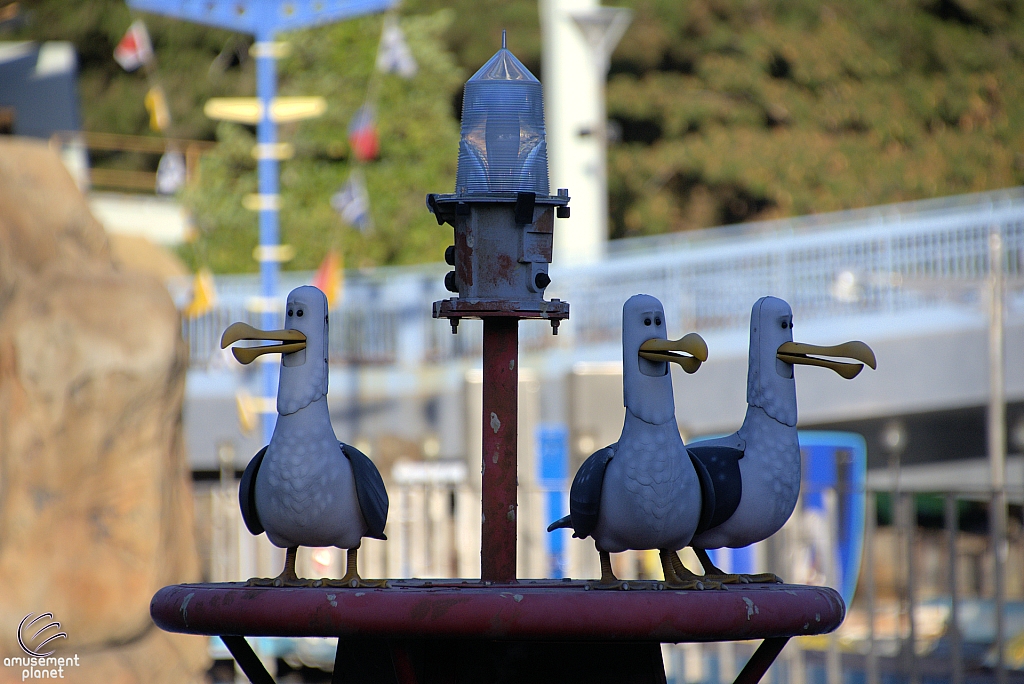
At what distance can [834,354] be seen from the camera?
228 cm

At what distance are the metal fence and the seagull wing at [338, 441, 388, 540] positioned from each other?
21.5 ft

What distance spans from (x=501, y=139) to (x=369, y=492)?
773 mm

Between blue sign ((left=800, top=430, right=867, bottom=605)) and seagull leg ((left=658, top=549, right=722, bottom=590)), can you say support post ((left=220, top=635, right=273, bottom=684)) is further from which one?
blue sign ((left=800, top=430, right=867, bottom=605))

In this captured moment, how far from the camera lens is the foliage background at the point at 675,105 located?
14.2m

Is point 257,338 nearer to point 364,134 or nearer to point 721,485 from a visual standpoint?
point 721,485

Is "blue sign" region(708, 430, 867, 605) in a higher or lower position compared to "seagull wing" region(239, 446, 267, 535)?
lower

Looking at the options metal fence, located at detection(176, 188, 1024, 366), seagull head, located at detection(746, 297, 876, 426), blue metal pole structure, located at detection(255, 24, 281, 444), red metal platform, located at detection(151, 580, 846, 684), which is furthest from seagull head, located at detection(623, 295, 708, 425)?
metal fence, located at detection(176, 188, 1024, 366)

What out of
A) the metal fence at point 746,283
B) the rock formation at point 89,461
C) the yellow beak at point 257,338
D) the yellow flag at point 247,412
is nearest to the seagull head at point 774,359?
the yellow beak at point 257,338

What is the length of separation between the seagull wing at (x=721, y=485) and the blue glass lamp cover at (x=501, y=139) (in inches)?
26.4

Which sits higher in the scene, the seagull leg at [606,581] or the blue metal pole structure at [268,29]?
the blue metal pole structure at [268,29]

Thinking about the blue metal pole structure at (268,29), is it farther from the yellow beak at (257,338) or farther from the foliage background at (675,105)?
the yellow beak at (257,338)

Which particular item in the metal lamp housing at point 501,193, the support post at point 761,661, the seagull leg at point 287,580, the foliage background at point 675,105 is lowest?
the support post at point 761,661

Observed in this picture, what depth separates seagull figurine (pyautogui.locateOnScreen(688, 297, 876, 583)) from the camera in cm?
231

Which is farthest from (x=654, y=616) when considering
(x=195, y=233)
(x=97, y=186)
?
(x=97, y=186)
